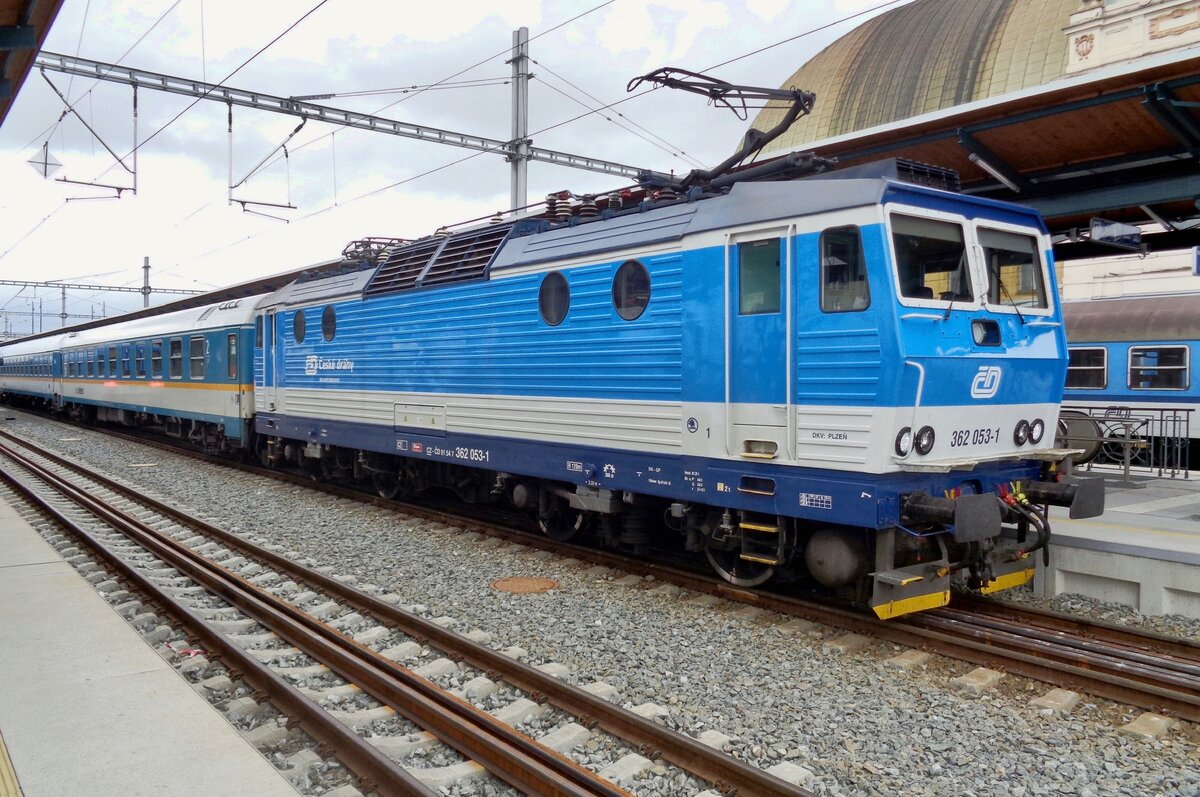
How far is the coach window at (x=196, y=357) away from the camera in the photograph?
19.3 metres

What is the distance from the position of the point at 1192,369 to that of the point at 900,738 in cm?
1507

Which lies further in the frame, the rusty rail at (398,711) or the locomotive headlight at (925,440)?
the locomotive headlight at (925,440)

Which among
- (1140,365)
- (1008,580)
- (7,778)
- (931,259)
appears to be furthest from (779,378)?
(1140,365)

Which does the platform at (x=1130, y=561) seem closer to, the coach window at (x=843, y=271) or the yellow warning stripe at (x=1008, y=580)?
the yellow warning stripe at (x=1008, y=580)

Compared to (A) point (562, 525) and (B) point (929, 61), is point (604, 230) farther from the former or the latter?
(B) point (929, 61)

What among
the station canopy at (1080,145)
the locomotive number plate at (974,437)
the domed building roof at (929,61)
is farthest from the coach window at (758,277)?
the domed building roof at (929,61)

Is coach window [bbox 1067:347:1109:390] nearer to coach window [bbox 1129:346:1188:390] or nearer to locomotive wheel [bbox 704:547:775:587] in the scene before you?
coach window [bbox 1129:346:1188:390]

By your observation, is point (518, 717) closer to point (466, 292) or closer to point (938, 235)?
point (938, 235)

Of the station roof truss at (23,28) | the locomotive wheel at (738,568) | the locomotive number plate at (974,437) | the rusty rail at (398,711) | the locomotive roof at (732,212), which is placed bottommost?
the rusty rail at (398,711)

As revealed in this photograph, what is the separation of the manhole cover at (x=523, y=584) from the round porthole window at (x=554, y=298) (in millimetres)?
2624

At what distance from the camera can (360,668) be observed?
590 centimetres

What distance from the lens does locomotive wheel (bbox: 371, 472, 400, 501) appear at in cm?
1327

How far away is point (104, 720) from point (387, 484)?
8.67 meters

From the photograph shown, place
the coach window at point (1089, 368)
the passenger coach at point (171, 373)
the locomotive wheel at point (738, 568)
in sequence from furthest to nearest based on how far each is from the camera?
the coach window at point (1089, 368), the passenger coach at point (171, 373), the locomotive wheel at point (738, 568)
